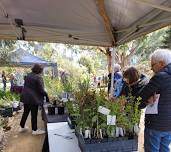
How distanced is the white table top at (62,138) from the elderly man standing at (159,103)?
0.59m

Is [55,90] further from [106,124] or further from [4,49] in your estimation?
[4,49]

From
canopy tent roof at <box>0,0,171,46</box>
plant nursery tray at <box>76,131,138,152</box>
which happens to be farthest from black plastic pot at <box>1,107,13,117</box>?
plant nursery tray at <box>76,131,138,152</box>

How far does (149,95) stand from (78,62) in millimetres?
18759

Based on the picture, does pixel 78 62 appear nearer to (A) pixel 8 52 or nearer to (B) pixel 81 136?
(A) pixel 8 52

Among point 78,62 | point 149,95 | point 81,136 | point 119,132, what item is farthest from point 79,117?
point 78,62

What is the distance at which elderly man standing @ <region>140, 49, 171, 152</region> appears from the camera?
1975 mm

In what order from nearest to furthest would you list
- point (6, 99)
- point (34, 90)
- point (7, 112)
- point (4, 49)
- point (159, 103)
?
point (159, 103)
point (34, 90)
point (7, 112)
point (6, 99)
point (4, 49)

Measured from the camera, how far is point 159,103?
6.64ft

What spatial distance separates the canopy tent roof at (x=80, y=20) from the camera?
2.53 meters

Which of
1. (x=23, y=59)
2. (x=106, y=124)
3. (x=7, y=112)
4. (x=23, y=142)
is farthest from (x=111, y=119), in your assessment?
(x=23, y=59)

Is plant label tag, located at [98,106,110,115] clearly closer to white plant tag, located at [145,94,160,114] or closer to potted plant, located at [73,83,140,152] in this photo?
potted plant, located at [73,83,140,152]

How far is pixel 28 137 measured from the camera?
4418 mm

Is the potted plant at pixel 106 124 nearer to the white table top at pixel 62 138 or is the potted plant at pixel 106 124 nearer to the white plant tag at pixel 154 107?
the white table top at pixel 62 138

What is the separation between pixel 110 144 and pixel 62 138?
20.3 inches
